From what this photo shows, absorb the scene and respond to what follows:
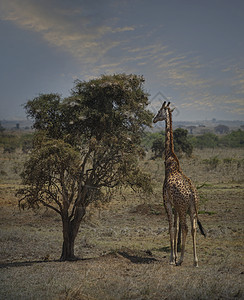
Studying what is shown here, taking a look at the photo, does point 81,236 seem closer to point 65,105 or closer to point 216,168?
point 65,105

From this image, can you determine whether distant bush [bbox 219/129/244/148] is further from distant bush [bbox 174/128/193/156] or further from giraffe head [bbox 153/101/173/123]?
giraffe head [bbox 153/101/173/123]

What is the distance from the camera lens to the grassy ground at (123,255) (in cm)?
700

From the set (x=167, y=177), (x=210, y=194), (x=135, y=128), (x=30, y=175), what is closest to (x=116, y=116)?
(x=135, y=128)

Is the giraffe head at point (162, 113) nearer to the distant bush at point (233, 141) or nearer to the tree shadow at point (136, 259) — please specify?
the tree shadow at point (136, 259)

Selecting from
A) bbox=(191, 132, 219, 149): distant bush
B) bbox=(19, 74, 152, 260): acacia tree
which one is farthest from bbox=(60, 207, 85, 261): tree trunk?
bbox=(191, 132, 219, 149): distant bush

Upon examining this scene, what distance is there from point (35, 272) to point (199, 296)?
197 inches

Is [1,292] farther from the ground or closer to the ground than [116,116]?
closer to the ground

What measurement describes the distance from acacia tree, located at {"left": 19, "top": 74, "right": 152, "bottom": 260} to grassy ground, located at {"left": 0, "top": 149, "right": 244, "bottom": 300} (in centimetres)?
174

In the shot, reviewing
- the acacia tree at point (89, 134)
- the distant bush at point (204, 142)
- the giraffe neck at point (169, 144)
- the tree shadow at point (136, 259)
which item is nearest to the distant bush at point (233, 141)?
the distant bush at point (204, 142)

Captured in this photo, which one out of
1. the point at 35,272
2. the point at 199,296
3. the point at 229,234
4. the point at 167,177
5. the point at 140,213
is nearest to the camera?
the point at 199,296

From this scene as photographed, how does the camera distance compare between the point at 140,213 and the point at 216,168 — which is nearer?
the point at 140,213

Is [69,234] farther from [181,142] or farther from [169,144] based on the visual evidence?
[181,142]

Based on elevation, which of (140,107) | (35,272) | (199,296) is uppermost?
(140,107)

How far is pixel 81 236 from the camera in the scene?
17766 millimetres
